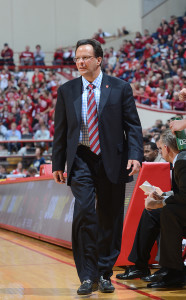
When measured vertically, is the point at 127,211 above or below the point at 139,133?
below

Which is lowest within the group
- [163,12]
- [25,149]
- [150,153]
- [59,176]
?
[25,149]

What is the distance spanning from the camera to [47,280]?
4750mm

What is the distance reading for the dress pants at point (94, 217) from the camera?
405cm

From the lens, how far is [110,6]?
1077 inches

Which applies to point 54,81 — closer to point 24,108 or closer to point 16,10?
point 24,108

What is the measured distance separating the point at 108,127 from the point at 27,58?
73.4 feet

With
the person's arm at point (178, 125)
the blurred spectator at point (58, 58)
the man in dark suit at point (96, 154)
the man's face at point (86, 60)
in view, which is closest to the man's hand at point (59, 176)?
the man in dark suit at point (96, 154)

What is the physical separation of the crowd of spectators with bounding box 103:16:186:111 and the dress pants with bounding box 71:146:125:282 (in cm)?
1276

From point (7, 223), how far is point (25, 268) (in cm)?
457

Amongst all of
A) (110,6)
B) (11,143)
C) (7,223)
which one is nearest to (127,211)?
(7,223)

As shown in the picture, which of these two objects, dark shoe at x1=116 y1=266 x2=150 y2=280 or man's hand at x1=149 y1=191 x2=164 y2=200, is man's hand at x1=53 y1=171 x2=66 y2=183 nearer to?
man's hand at x1=149 y1=191 x2=164 y2=200

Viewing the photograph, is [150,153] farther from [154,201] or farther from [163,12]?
[163,12]

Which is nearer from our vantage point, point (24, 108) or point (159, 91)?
point (159, 91)

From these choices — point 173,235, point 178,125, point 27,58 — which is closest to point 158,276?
point 173,235
